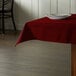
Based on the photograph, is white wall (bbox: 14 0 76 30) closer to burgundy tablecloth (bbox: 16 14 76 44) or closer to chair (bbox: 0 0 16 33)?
chair (bbox: 0 0 16 33)

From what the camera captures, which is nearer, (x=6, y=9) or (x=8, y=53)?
(x=8, y=53)

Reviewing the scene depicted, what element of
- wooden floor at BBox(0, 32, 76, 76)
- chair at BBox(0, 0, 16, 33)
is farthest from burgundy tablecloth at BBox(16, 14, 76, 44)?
chair at BBox(0, 0, 16, 33)

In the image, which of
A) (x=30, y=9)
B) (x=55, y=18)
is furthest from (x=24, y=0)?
(x=55, y=18)

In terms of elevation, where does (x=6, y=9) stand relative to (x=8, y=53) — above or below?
above

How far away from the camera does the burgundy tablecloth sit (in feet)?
5.74

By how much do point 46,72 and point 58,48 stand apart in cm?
121

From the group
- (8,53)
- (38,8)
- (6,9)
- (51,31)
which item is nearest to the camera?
(51,31)

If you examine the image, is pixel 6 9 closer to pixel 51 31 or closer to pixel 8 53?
pixel 8 53

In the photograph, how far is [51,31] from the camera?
1.79 metres

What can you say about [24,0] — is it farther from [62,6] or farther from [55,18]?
[55,18]

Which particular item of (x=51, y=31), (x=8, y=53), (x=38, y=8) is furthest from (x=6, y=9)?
(x=51, y=31)

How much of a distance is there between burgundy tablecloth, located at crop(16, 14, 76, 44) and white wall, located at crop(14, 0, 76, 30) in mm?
3488

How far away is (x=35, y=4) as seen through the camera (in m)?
5.48

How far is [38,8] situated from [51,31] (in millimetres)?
3742
